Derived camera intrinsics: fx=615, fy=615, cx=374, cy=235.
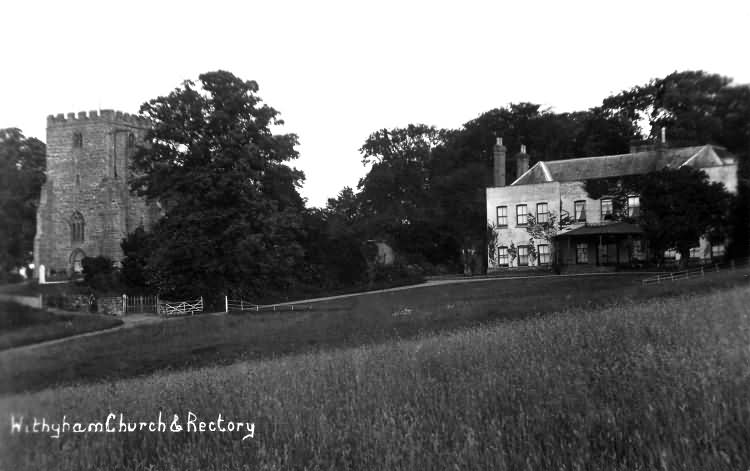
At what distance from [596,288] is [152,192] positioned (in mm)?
11983

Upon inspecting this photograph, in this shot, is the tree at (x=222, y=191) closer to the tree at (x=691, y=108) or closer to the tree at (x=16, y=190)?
the tree at (x=16, y=190)

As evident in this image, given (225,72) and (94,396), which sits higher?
(225,72)

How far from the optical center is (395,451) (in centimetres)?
417

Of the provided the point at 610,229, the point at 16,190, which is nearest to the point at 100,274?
the point at 16,190

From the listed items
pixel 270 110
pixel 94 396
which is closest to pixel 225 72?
pixel 270 110

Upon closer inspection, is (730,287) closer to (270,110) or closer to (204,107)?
(270,110)

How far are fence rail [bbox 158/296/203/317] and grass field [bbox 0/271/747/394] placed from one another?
223mm

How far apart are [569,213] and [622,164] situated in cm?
109

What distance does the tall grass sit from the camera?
12.6 feet

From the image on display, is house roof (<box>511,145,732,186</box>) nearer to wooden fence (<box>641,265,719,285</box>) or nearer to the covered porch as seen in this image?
the covered porch

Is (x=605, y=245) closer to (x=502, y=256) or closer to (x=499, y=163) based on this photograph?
(x=499, y=163)

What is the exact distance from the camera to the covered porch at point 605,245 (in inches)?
329

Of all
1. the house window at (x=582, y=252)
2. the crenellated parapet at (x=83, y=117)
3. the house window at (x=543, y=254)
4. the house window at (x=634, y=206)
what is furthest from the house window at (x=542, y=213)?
the crenellated parapet at (x=83, y=117)

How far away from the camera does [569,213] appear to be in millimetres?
8891
